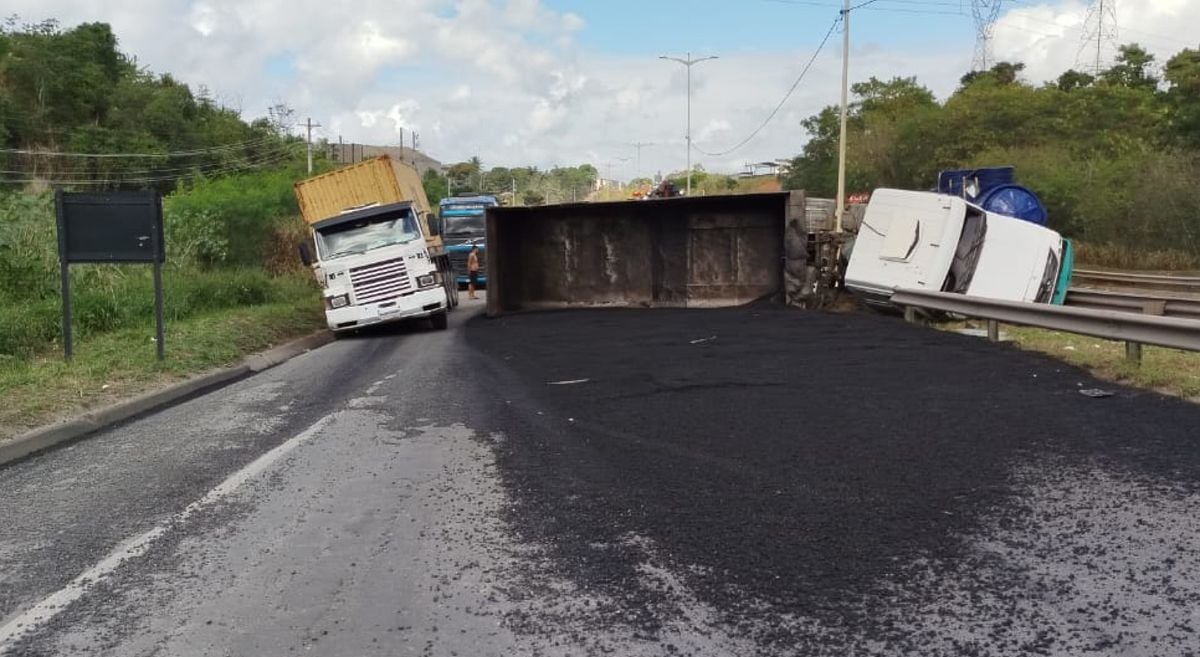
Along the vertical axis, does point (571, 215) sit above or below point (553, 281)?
above

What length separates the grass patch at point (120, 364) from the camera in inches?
361

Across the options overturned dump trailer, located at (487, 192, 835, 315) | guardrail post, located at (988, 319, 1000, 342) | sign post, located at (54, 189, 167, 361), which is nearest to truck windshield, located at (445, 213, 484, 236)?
overturned dump trailer, located at (487, 192, 835, 315)

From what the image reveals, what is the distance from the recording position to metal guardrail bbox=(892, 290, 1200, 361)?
29.0ft

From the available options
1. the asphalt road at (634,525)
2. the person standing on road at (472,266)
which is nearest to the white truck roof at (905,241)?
the asphalt road at (634,525)

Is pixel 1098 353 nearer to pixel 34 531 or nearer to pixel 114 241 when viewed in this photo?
pixel 34 531

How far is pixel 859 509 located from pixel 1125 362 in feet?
19.2

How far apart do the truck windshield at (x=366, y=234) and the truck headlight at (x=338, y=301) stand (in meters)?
0.81

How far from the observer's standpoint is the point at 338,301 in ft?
59.5

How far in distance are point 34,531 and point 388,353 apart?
9609 millimetres

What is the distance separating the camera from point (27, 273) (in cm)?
1794

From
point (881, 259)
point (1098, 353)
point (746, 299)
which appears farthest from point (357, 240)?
point (1098, 353)

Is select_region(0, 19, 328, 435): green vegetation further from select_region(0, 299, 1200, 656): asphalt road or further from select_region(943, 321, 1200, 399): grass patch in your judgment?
select_region(943, 321, 1200, 399): grass patch

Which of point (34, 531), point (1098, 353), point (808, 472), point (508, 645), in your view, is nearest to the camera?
point (508, 645)

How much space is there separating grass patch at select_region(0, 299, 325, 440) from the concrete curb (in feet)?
0.51
